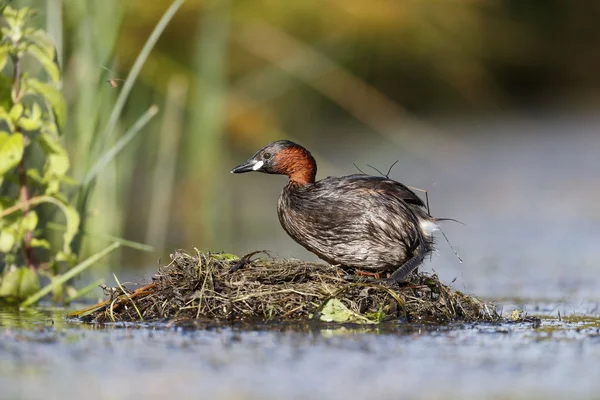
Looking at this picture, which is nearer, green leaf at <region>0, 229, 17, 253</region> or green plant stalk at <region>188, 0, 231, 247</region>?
green leaf at <region>0, 229, 17, 253</region>

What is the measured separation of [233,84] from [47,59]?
18.6 feet

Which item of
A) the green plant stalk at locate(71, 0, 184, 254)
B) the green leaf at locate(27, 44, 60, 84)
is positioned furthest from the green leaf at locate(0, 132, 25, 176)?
the green plant stalk at locate(71, 0, 184, 254)

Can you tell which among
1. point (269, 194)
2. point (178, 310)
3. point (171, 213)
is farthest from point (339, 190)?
point (269, 194)

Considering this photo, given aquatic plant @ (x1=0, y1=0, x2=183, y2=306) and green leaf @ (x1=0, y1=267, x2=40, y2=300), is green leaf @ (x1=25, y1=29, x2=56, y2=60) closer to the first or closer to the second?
aquatic plant @ (x1=0, y1=0, x2=183, y2=306)

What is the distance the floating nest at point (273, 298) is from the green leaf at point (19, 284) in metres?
0.79

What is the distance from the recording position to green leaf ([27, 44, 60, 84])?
625 cm

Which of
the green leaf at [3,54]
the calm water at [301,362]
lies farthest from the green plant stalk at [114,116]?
the calm water at [301,362]

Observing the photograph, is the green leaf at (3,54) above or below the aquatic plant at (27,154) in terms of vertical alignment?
above

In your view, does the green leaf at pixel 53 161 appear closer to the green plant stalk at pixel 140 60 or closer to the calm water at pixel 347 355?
the green plant stalk at pixel 140 60

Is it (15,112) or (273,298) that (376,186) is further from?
(15,112)

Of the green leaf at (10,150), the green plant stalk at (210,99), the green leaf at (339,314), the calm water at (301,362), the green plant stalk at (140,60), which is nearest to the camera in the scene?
the calm water at (301,362)

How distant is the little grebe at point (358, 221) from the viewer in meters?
6.21

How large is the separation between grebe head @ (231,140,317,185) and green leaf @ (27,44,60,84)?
118 cm

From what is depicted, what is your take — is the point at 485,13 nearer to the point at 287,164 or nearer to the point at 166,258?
the point at 166,258
